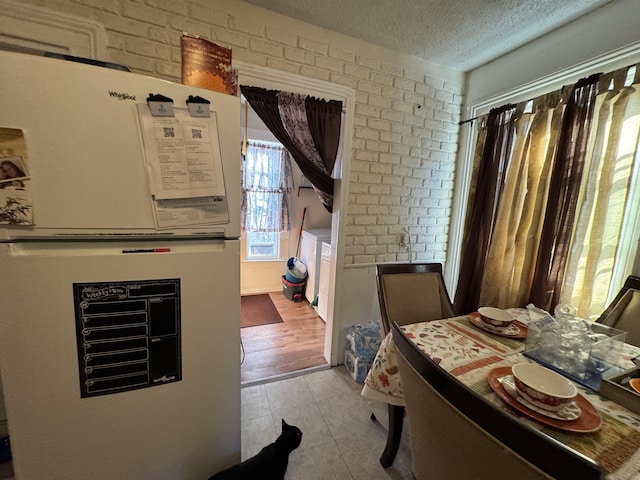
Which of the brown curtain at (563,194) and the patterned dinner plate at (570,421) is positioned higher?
the brown curtain at (563,194)

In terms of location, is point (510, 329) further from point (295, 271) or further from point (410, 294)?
point (295, 271)

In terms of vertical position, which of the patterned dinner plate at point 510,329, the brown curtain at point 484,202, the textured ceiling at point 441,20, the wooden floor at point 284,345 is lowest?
the wooden floor at point 284,345

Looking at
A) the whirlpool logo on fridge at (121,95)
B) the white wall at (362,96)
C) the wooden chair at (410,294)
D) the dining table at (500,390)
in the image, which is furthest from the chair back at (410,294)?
the whirlpool logo on fridge at (121,95)

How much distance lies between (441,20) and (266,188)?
8.34 feet

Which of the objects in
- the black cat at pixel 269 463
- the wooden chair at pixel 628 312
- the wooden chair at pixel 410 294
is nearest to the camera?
the black cat at pixel 269 463

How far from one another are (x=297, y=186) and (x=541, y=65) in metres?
2.76

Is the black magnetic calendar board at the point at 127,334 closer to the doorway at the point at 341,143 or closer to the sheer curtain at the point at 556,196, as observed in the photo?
the doorway at the point at 341,143

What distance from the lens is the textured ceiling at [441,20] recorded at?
4.93 ft

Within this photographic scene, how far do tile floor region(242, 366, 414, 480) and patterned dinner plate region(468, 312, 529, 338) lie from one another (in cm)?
84

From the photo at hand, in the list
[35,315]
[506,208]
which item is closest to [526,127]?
[506,208]

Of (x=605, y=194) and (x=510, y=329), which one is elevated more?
(x=605, y=194)

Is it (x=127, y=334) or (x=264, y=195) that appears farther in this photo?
(x=264, y=195)

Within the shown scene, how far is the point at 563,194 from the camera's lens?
1.62m

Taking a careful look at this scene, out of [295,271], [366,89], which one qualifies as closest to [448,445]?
[366,89]
